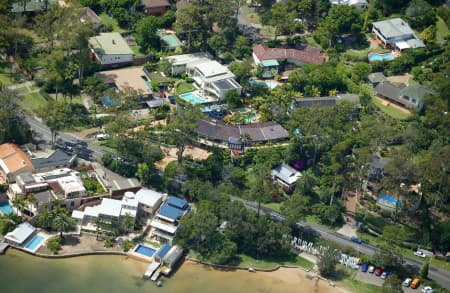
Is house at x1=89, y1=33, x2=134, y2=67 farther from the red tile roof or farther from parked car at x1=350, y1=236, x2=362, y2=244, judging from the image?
parked car at x1=350, y1=236, x2=362, y2=244

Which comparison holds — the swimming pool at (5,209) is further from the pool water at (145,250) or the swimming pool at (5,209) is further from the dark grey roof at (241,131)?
the dark grey roof at (241,131)

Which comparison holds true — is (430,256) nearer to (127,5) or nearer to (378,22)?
(378,22)

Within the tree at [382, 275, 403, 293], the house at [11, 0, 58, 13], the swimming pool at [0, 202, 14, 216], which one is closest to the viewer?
the tree at [382, 275, 403, 293]

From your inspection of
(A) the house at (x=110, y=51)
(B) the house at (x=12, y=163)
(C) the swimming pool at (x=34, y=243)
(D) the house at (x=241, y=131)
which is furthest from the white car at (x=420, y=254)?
(A) the house at (x=110, y=51)

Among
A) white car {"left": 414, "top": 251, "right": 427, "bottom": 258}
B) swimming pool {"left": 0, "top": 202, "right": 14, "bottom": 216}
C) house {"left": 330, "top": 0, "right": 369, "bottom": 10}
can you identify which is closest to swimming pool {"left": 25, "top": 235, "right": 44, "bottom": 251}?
swimming pool {"left": 0, "top": 202, "right": 14, "bottom": 216}

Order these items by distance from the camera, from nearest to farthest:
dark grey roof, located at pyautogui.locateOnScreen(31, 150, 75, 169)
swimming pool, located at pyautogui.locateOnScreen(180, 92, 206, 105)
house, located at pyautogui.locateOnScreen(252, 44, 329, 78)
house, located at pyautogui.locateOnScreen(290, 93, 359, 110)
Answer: dark grey roof, located at pyautogui.locateOnScreen(31, 150, 75, 169) < house, located at pyautogui.locateOnScreen(290, 93, 359, 110) < swimming pool, located at pyautogui.locateOnScreen(180, 92, 206, 105) < house, located at pyautogui.locateOnScreen(252, 44, 329, 78)

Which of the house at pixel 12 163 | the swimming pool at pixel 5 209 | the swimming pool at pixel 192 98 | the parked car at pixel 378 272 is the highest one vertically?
the swimming pool at pixel 192 98

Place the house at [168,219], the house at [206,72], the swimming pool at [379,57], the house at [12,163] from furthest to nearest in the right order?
1. the swimming pool at [379,57]
2. the house at [206,72]
3. the house at [12,163]
4. the house at [168,219]

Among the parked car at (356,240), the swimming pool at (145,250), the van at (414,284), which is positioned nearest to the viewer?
the van at (414,284)
